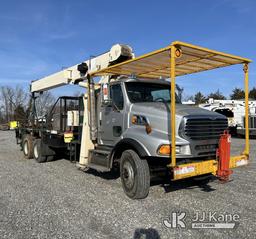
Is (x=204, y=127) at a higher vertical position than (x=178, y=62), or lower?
lower

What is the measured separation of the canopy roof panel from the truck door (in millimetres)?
627

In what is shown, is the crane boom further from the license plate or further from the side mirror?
the license plate

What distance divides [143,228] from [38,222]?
170cm

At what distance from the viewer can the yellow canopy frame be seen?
5.80m

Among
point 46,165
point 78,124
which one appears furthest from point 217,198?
point 46,165

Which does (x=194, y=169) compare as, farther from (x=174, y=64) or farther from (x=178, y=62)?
(x=178, y=62)

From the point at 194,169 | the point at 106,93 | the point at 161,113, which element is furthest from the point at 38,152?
the point at 194,169

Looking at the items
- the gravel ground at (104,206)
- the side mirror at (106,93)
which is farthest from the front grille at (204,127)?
the side mirror at (106,93)

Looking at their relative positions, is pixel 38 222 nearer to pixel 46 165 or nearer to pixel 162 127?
pixel 162 127

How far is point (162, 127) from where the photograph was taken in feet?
21.0

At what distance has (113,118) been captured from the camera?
7848 mm

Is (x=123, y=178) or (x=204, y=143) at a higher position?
(x=204, y=143)

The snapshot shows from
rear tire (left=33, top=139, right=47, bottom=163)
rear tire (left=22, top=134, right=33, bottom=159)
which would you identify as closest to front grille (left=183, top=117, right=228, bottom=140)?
rear tire (left=33, top=139, right=47, bottom=163)

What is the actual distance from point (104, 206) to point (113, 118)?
236cm
